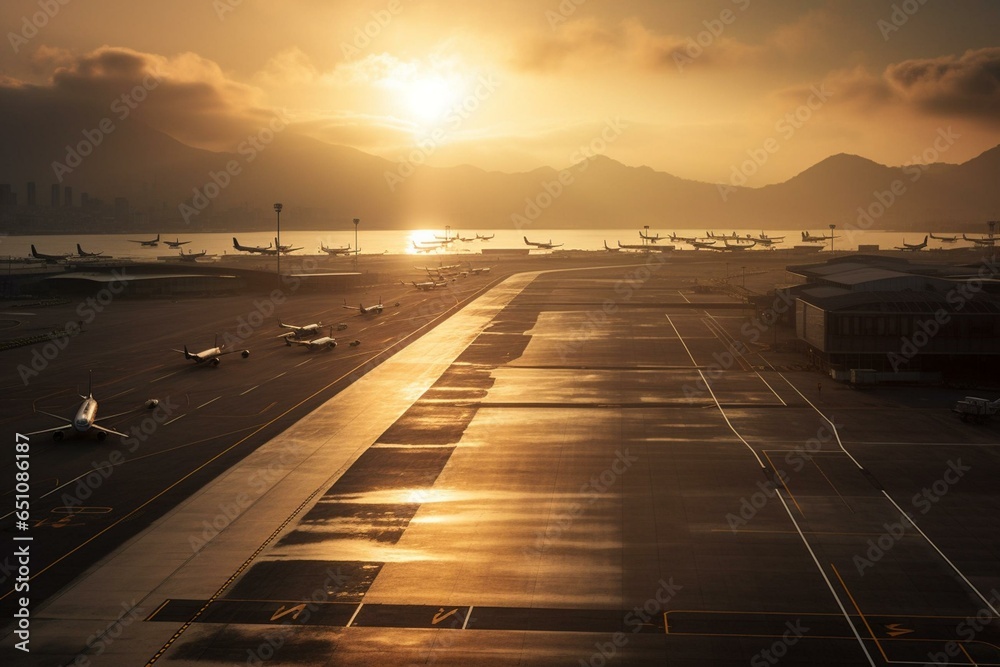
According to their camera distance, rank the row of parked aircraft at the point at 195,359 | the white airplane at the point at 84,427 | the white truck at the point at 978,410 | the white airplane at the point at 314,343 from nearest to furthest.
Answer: the white airplane at the point at 84,427 → the row of parked aircraft at the point at 195,359 → the white truck at the point at 978,410 → the white airplane at the point at 314,343

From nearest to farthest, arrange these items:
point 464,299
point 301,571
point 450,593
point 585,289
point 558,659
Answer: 1. point 558,659
2. point 450,593
3. point 301,571
4. point 464,299
5. point 585,289

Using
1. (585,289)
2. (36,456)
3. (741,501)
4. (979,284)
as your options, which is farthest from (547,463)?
(585,289)

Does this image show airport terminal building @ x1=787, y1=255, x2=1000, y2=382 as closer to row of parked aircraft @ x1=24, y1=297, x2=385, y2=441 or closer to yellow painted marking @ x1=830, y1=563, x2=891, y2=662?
yellow painted marking @ x1=830, y1=563, x2=891, y2=662

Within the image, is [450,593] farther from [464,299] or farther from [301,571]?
[464,299]

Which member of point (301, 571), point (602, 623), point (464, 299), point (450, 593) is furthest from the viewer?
point (464, 299)

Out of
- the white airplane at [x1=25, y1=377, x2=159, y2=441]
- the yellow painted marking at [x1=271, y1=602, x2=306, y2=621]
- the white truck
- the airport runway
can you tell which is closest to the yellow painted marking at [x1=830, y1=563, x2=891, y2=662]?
the airport runway

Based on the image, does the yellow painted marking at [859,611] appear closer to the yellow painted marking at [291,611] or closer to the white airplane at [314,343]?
the yellow painted marking at [291,611]

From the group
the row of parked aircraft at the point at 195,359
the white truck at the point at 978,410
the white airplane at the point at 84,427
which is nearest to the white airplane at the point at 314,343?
the row of parked aircraft at the point at 195,359
